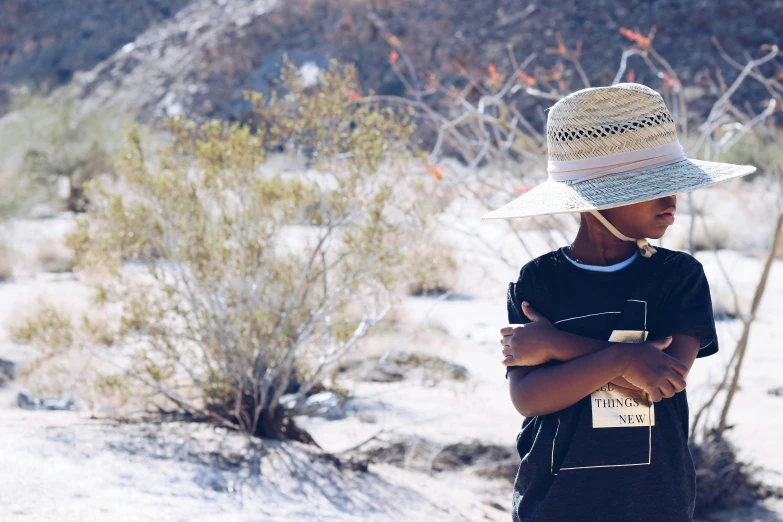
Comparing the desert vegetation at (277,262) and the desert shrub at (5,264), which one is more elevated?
the desert vegetation at (277,262)

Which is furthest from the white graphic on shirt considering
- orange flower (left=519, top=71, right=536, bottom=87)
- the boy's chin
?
orange flower (left=519, top=71, right=536, bottom=87)

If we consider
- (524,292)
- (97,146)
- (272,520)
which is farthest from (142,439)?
(97,146)

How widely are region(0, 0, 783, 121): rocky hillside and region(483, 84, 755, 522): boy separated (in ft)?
80.0

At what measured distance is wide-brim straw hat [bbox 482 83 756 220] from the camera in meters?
2.01

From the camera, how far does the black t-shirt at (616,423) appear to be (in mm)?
1971

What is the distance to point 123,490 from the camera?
3973mm

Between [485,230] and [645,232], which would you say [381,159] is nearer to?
[645,232]

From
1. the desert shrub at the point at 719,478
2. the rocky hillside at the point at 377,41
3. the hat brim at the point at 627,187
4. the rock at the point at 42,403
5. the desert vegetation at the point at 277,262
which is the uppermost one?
the rocky hillside at the point at 377,41

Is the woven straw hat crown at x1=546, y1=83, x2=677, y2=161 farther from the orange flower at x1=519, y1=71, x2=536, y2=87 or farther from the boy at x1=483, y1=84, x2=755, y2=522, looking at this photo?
the orange flower at x1=519, y1=71, x2=536, y2=87

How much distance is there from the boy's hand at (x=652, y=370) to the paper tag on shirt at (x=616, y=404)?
0.27ft

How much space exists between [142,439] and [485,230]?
10732 mm

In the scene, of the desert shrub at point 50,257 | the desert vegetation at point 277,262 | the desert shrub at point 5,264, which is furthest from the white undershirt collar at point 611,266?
the desert shrub at point 50,257

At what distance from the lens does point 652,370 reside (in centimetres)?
188

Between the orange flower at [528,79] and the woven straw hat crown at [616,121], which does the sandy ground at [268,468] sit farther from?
the woven straw hat crown at [616,121]
